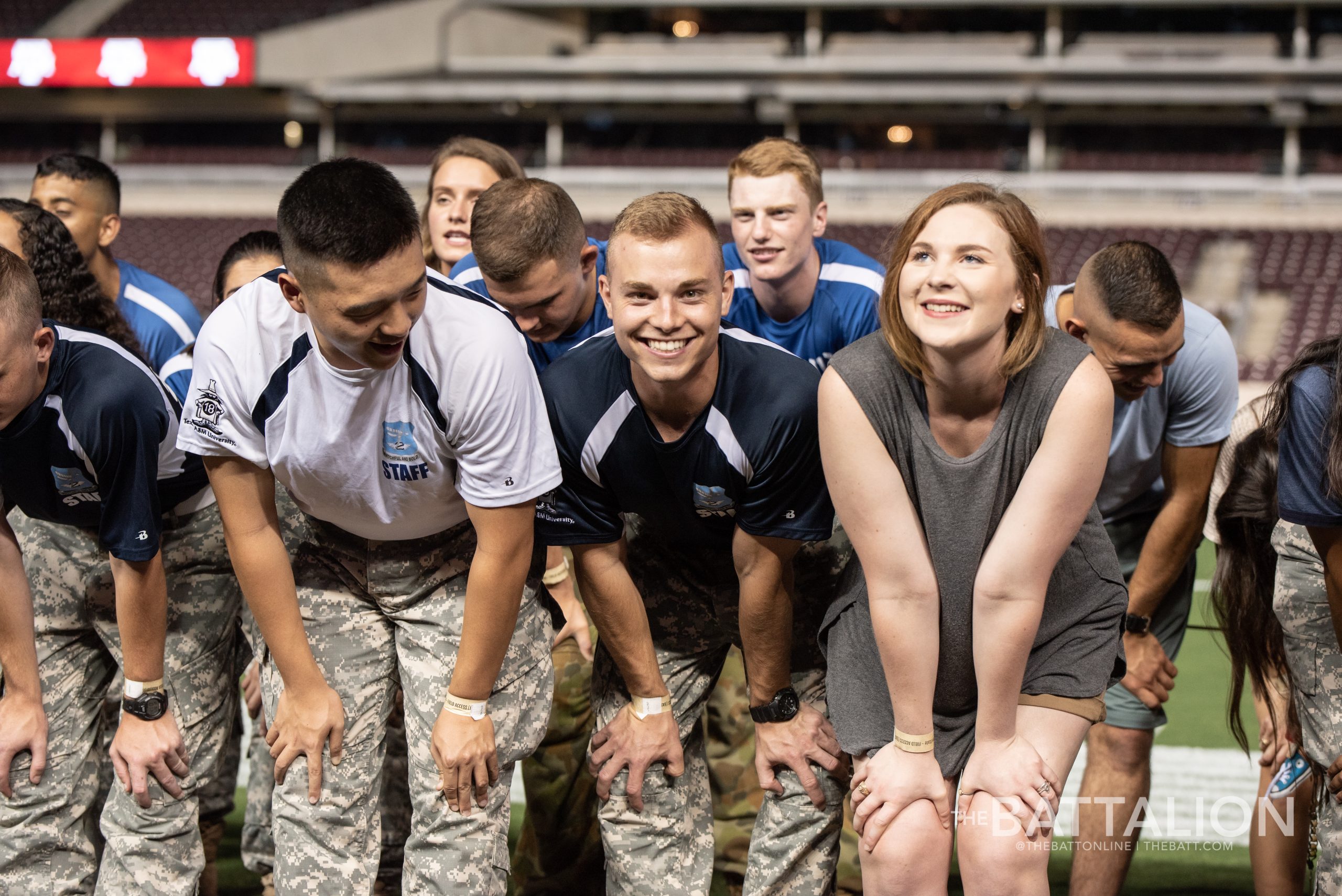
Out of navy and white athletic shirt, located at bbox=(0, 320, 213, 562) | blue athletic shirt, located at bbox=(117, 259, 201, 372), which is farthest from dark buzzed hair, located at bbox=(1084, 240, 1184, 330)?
blue athletic shirt, located at bbox=(117, 259, 201, 372)

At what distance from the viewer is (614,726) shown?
10.0 feet

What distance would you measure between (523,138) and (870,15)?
7713 millimetres

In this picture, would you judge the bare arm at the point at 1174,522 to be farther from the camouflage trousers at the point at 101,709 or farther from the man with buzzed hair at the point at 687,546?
the camouflage trousers at the point at 101,709

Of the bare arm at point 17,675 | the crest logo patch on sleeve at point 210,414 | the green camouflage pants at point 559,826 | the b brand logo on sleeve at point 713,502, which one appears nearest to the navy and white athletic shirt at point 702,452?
the b brand logo on sleeve at point 713,502

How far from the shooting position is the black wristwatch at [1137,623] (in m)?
3.55

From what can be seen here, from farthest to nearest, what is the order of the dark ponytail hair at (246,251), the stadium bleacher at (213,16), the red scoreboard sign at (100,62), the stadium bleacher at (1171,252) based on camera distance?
the stadium bleacher at (213,16)
the red scoreboard sign at (100,62)
the stadium bleacher at (1171,252)
the dark ponytail hair at (246,251)

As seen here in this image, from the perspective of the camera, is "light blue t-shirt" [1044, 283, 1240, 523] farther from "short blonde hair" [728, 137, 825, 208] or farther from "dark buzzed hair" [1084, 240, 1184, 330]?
"short blonde hair" [728, 137, 825, 208]

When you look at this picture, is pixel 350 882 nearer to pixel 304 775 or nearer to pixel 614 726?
pixel 304 775

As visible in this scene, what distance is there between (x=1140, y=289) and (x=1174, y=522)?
0.78 m

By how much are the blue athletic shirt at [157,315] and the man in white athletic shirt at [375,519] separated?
1.56 m

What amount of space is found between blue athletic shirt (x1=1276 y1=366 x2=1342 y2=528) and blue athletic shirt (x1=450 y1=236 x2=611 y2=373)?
170 centimetres

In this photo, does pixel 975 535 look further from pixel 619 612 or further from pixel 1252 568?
pixel 1252 568

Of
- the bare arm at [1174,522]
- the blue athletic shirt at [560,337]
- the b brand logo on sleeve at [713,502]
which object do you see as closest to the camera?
the b brand logo on sleeve at [713,502]

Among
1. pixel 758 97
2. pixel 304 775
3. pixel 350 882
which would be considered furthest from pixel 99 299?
pixel 758 97
